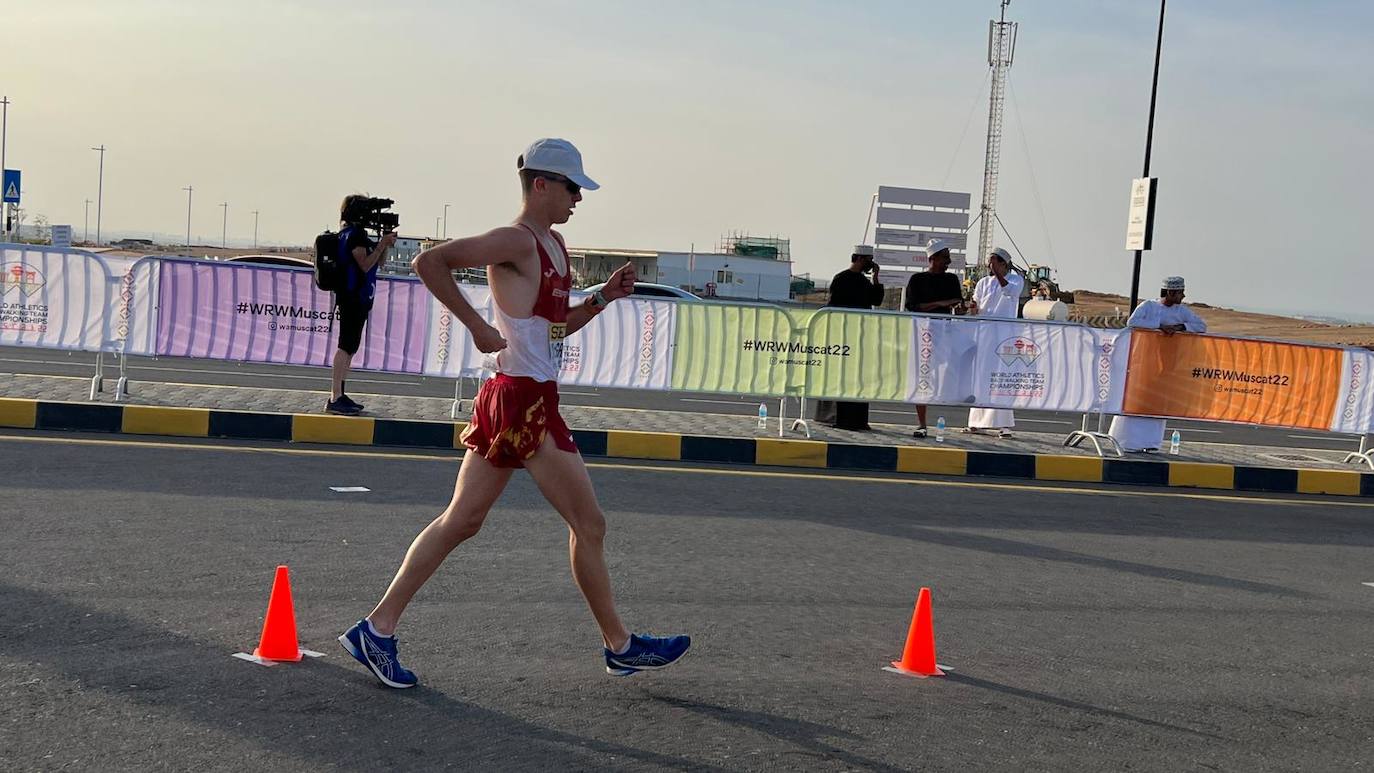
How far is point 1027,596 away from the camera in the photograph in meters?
7.21

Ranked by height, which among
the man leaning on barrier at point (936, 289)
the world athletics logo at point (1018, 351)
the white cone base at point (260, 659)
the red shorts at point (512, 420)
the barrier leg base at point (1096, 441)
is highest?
the man leaning on barrier at point (936, 289)

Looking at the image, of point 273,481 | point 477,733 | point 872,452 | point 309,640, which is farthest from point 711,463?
point 477,733

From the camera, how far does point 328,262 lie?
12.4 meters

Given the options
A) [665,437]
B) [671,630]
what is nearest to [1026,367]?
[665,437]

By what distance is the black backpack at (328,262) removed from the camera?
40.3 ft

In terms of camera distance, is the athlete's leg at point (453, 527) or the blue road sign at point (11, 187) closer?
the athlete's leg at point (453, 527)

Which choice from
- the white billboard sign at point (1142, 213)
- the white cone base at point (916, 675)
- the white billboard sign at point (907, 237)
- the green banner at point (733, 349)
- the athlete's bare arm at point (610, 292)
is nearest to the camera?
the athlete's bare arm at point (610, 292)

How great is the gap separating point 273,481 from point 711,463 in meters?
4.07

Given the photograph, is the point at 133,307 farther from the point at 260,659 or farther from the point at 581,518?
the point at 581,518

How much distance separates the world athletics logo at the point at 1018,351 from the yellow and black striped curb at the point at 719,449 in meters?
1.21

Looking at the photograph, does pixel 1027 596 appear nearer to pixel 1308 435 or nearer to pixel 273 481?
pixel 273 481

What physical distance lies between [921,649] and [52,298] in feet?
33.0

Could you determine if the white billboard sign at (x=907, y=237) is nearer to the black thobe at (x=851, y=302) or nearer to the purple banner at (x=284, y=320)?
the black thobe at (x=851, y=302)

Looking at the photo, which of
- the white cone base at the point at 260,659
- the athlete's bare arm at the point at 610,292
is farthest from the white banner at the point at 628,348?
the white cone base at the point at 260,659
